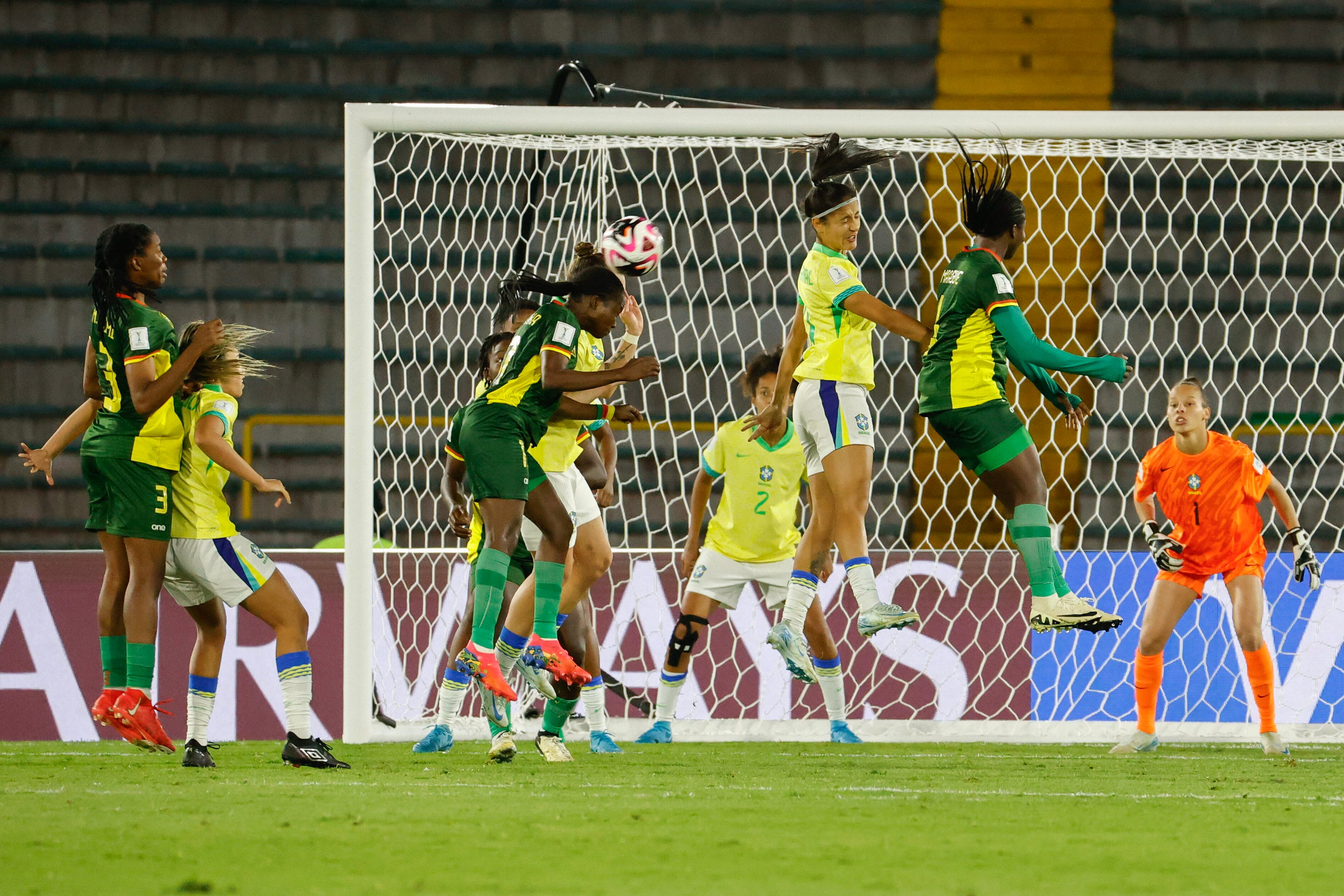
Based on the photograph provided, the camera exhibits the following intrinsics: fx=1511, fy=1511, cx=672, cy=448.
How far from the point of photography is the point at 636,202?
9594 millimetres

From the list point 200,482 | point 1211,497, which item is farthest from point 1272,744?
point 200,482

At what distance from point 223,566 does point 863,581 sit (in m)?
2.15

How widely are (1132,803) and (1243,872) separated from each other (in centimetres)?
107

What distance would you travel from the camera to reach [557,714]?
5293mm

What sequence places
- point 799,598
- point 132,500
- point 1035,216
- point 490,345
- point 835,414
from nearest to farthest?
point 132,500
point 835,414
point 799,598
point 490,345
point 1035,216

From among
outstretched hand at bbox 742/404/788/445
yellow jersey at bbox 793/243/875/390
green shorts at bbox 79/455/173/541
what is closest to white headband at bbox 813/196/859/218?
yellow jersey at bbox 793/243/875/390

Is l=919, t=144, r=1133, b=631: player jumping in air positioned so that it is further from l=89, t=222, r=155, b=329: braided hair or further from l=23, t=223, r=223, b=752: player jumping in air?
l=89, t=222, r=155, b=329: braided hair

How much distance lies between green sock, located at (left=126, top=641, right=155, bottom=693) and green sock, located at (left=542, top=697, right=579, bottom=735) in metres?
1.34

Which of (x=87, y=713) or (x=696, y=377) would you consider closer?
(x=87, y=713)

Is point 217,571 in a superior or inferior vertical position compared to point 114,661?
superior

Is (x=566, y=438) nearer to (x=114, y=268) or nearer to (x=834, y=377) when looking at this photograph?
(x=834, y=377)

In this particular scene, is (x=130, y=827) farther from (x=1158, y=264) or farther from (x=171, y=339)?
(x=1158, y=264)

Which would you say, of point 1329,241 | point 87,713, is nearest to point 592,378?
point 87,713

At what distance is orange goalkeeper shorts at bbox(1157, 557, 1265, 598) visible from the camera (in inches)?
233
